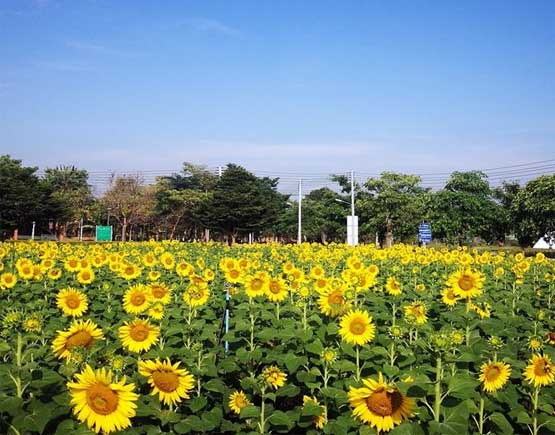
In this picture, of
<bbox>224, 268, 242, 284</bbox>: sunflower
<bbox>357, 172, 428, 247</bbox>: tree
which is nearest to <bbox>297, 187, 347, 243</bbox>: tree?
<bbox>357, 172, 428, 247</bbox>: tree

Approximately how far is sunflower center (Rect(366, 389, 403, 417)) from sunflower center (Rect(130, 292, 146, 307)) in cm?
220

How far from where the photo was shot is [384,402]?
2.10 meters

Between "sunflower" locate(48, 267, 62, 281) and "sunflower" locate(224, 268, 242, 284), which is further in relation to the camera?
"sunflower" locate(48, 267, 62, 281)

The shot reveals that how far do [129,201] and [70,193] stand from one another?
6013mm

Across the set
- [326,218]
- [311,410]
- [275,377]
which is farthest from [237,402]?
[326,218]

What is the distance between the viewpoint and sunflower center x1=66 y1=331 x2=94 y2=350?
2547 millimetres

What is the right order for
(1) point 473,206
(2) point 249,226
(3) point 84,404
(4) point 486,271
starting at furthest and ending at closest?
(2) point 249,226 < (1) point 473,206 < (4) point 486,271 < (3) point 84,404

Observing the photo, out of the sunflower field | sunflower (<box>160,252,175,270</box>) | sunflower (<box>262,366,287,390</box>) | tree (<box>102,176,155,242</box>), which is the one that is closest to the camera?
the sunflower field

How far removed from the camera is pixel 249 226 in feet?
141

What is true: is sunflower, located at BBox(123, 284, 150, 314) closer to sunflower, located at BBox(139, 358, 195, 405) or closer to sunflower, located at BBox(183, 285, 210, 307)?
sunflower, located at BBox(183, 285, 210, 307)

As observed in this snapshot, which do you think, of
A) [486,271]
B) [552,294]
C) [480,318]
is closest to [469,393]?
[480,318]

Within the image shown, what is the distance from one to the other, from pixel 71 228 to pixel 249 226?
72.4 ft

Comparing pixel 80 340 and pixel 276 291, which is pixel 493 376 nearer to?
pixel 276 291

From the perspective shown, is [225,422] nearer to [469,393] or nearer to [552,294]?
[469,393]
